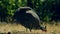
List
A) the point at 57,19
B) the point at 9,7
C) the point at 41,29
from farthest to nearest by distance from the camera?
the point at 57,19, the point at 9,7, the point at 41,29

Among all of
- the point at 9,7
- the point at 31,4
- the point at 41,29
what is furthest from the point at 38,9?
the point at 41,29

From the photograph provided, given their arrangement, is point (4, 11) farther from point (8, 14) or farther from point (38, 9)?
point (38, 9)

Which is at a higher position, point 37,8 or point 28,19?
point 28,19

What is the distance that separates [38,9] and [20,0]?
3.74 ft

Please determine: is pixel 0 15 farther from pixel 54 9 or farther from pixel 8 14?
pixel 54 9

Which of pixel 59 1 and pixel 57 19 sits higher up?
pixel 59 1

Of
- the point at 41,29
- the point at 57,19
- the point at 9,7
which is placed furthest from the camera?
the point at 57,19

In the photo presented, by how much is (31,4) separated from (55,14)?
1516mm

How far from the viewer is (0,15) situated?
43.0 ft

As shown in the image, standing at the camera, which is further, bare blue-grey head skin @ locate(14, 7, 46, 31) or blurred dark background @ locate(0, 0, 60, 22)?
blurred dark background @ locate(0, 0, 60, 22)

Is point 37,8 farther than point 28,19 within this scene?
Yes

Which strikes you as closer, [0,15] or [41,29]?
[41,29]

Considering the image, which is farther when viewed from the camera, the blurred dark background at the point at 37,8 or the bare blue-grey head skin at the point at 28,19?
the blurred dark background at the point at 37,8

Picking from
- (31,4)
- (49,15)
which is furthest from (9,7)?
(49,15)
